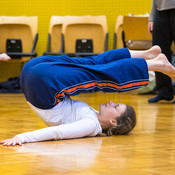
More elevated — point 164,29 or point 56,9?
point 164,29

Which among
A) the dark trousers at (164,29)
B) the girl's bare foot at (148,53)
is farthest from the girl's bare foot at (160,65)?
the dark trousers at (164,29)

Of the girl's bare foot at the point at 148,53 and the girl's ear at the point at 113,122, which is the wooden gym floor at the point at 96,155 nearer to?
the girl's ear at the point at 113,122

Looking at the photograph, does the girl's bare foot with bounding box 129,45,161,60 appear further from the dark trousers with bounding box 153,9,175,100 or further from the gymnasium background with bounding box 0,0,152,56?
the gymnasium background with bounding box 0,0,152,56

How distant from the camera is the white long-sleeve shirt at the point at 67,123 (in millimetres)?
1909

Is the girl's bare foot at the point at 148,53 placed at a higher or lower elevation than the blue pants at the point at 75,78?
higher

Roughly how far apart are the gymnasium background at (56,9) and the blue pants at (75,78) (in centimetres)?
467

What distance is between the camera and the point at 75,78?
205cm

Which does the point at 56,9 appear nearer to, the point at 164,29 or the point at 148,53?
the point at 164,29

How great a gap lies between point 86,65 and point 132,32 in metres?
3.26

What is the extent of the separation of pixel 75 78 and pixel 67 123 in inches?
9.2

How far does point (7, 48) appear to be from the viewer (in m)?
6.09

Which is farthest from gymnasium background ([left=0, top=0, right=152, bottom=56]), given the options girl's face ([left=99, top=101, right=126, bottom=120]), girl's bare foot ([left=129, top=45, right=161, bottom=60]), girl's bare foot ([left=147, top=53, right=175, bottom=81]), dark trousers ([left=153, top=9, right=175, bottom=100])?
girl's face ([left=99, top=101, right=126, bottom=120])

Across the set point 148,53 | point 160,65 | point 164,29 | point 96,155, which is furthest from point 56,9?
point 96,155

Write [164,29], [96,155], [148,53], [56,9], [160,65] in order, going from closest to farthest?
1. [96,155]
2. [160,65]
3. [148,53]
4. [164,29]
5. [56,9]
